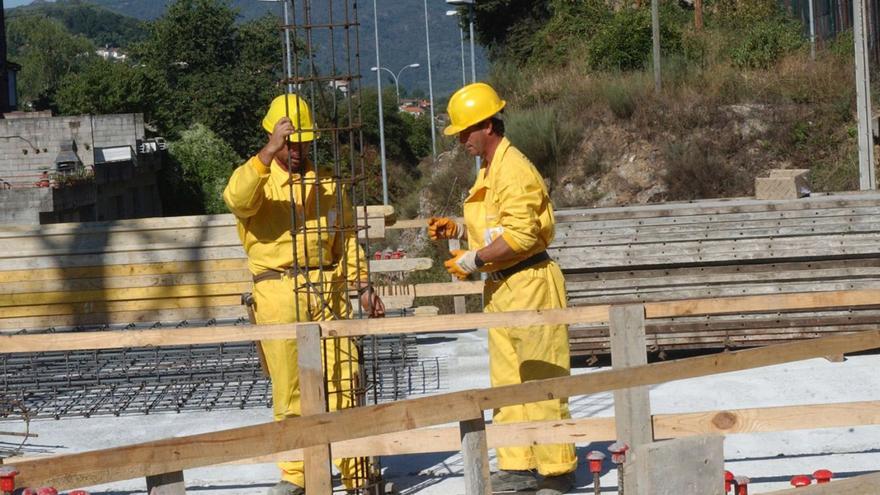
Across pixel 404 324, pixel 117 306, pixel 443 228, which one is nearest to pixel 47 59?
pixel 117 306

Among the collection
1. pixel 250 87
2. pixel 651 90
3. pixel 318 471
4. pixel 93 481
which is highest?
pixel 250 87

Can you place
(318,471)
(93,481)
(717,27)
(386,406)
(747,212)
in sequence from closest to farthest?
(93,481) < (386,406) < (318,471) < (747,212) < (717,27)

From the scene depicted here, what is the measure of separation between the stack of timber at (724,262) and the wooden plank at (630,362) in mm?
3871

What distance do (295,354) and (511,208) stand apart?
134cm

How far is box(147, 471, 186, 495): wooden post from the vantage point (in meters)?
4.02

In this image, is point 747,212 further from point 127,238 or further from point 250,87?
point 250,87

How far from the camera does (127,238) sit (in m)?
13.0

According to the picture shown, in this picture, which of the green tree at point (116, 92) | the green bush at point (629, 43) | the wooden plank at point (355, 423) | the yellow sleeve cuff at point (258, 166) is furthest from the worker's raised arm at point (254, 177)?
the green tree at point (116, 92)

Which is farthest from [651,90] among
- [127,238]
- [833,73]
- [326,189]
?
[326,189]

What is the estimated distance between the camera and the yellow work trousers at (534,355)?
703 cm

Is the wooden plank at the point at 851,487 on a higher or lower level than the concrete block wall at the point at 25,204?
lower

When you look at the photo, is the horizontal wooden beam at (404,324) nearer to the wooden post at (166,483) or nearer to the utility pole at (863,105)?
the wooden post at (166,483)

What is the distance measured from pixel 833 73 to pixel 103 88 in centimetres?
5370

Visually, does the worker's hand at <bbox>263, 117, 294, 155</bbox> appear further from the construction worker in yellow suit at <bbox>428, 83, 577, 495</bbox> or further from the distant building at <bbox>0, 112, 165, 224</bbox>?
the distant building at <bbox>0, 112, 165, 224</bbox>
